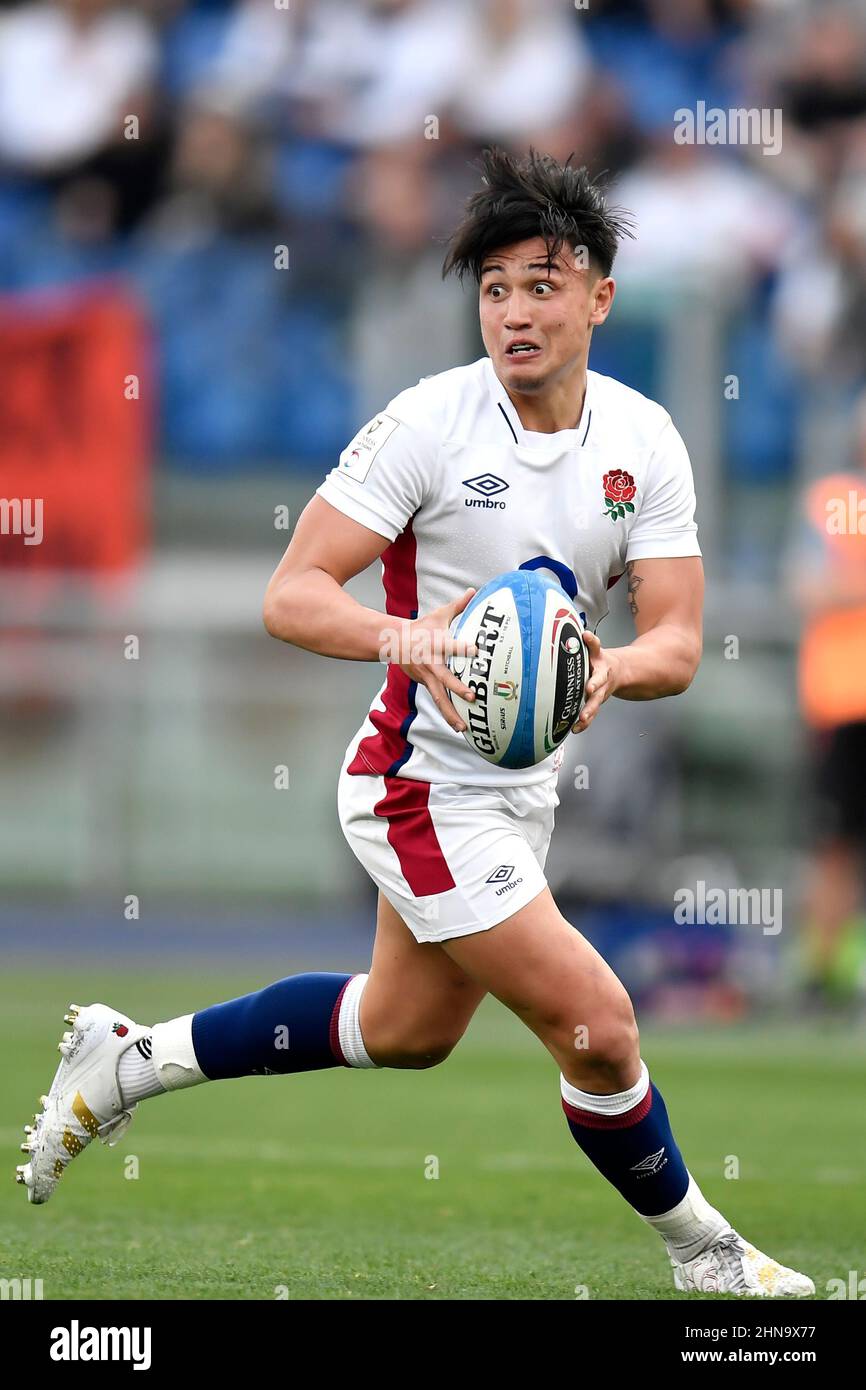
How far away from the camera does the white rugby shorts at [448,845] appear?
173 inches

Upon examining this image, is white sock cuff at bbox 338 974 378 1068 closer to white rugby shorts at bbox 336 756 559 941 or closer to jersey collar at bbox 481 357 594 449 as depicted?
white rugby shorts at bbox 336 756 559 941

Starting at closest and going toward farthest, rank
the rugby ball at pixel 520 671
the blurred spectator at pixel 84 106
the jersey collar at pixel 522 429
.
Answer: the rugby ball at pixel 520 671 < the jersey collar at pixel 522 429 < the blurred spectator at pixel 84 106

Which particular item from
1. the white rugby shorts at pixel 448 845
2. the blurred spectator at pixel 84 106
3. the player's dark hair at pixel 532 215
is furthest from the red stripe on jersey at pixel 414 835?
the blurred spectator at pixel 84 106

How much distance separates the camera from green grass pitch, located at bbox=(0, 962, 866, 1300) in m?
4.68

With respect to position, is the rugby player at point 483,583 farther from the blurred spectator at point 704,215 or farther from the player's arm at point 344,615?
the blurred spectator at point 704,215

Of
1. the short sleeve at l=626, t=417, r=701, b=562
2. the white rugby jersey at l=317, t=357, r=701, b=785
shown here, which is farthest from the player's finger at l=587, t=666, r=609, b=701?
the short sleeve at l=626, t=417, r=701, b=562

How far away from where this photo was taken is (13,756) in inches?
674

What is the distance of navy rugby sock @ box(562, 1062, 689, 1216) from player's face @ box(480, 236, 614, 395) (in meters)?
A: 1.58

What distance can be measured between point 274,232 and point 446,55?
227cm

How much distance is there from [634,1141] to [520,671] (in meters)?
1.17

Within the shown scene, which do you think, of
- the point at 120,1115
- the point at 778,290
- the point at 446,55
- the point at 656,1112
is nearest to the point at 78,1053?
the point at 120,1115

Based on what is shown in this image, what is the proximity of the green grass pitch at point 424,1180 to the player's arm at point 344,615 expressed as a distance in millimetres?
1357

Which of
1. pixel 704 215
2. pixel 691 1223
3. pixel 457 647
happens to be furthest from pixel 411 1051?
pixel 704 215
